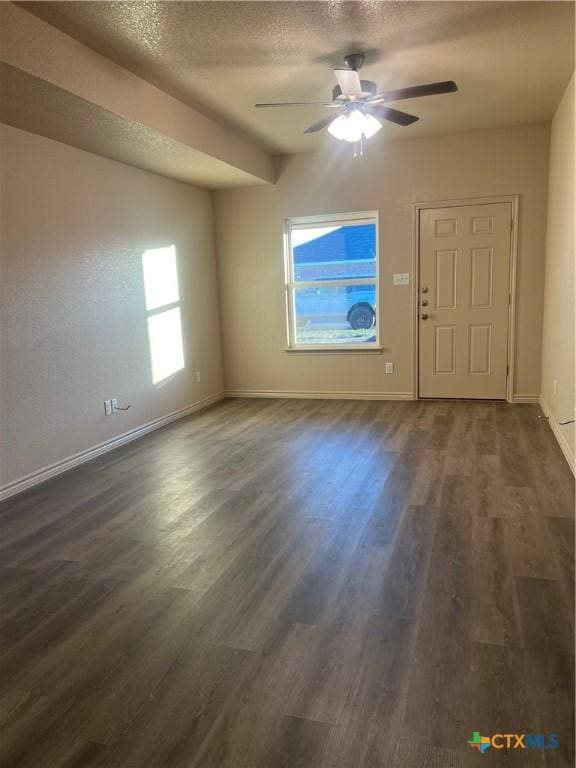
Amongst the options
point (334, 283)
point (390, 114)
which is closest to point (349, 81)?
point (390, 114)

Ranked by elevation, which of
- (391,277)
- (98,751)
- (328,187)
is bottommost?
(98,751)

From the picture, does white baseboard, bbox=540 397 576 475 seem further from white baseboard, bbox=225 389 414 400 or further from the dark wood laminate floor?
white baseboard, bbox=225 389 414 400

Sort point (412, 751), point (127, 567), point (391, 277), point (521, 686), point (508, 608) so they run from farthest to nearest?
point (391, 277) → point (127, 567) → point (508, 608) → point (521, 686) → point (412, 751)

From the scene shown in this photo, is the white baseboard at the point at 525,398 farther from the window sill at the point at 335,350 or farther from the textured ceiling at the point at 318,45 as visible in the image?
the textured ceiling at the point at 318,45

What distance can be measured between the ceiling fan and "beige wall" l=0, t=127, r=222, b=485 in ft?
5.28

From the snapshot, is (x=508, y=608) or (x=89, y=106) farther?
(x=89, y=106)

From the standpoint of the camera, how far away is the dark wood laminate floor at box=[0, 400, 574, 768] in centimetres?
151

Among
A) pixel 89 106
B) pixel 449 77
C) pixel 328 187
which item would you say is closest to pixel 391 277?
pixel 328 187

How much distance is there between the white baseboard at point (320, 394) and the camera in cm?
588

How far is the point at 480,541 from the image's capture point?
2572 mm

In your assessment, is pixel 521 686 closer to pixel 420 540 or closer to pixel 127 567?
pixel 420 540

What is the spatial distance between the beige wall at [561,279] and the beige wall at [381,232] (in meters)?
0.23

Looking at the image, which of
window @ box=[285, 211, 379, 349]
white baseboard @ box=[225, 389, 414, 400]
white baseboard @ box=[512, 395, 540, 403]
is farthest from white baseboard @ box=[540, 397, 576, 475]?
window @ box=[285, 211, 379, 349]

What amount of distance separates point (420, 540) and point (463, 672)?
918mm
